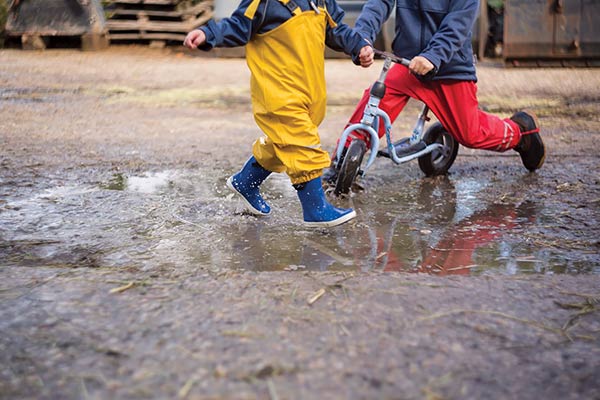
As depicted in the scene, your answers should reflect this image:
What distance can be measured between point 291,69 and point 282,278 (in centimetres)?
112

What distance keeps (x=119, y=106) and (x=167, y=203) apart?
422 centimetres

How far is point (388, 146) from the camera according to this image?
4.77m

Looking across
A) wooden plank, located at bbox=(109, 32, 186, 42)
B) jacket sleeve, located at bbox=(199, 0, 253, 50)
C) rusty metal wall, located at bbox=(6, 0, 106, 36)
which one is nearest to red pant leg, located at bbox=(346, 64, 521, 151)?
jacket sleeve, located at bbox=(199, 0, 253, 50)

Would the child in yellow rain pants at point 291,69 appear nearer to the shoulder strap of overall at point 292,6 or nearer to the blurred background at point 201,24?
the shoulder strap of overall at point 292,6

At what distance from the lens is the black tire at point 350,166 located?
4402 millimetres

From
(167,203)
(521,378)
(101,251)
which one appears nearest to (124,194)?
(167,203)

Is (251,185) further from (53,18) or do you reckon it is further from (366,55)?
(53,18)

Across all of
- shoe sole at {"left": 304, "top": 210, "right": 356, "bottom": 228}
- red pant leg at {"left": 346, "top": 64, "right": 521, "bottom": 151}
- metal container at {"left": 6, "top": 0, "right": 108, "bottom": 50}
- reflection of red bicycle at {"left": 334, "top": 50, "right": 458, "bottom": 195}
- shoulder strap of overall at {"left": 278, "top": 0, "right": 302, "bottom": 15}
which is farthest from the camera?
metal container at {"left": 6, "top": 0, "right": 108, "bottom": 50}

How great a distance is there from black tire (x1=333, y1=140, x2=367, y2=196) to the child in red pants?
130 mm

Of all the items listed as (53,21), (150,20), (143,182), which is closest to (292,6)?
(143,182)

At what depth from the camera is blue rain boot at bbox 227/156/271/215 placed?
160 inches

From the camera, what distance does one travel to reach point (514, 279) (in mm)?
3006

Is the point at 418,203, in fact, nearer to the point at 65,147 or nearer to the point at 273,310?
the point at 273,310

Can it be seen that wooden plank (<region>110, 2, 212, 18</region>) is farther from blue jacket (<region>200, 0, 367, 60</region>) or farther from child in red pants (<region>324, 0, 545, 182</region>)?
blue jacket (<region>200, 0, 367, 60</region>)
